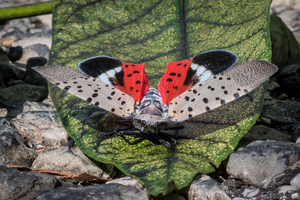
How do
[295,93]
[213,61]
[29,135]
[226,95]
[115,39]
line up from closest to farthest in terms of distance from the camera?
[226,95], [213,61], [29,135], [115,39], [295,93]

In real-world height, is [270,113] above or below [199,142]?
below

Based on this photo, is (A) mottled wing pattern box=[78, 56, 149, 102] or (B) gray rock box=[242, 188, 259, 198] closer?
(B) gray rock box=[242, 188, 259, 198]

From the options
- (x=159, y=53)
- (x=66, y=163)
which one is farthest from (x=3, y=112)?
(x=159, y=53)

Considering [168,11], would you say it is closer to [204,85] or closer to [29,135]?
[204,85]

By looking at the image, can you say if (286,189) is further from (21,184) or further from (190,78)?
(21,184)

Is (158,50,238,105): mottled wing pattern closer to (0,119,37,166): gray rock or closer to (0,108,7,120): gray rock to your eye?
(0,119,37,166): gray rock

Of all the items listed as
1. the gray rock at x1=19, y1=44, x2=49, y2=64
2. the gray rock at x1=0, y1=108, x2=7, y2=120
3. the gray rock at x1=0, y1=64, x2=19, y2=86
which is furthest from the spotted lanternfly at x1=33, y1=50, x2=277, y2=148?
the gray rock at x1=19, y1=44, x2=49, y2=64

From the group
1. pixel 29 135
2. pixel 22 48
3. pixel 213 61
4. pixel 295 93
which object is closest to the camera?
pixel 213 61

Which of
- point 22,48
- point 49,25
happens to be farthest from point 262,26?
point 49,25
